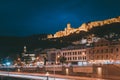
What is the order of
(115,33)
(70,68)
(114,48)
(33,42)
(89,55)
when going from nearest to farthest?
(70,68) → (114,48) → (89,55) → (115,33) → (33,42)

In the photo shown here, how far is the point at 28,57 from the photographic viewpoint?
6403 inches

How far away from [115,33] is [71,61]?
35.8m

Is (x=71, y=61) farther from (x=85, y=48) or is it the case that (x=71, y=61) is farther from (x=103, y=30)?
(x=103, y=30)

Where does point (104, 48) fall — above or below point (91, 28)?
below

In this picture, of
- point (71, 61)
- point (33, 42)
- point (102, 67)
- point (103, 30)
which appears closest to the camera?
point (102, 67)

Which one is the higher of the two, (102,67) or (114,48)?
(114,48)

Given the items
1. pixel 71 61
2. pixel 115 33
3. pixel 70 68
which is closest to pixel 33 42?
pixel 115 33

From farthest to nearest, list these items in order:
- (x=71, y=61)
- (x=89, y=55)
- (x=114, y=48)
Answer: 1. (x=71, y=61)
2. (x=89, y=55)
3. (x=114, y=48)

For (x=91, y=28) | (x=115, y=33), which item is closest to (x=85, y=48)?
(x=115, y=33)

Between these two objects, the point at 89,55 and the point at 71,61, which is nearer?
the point at 89,55

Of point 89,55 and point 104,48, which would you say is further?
point 89,55

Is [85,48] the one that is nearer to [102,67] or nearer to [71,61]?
[71,61]

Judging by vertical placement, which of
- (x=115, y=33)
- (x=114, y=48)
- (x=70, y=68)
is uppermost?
(x=115, y=33)

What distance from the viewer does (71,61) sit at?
413 ft
